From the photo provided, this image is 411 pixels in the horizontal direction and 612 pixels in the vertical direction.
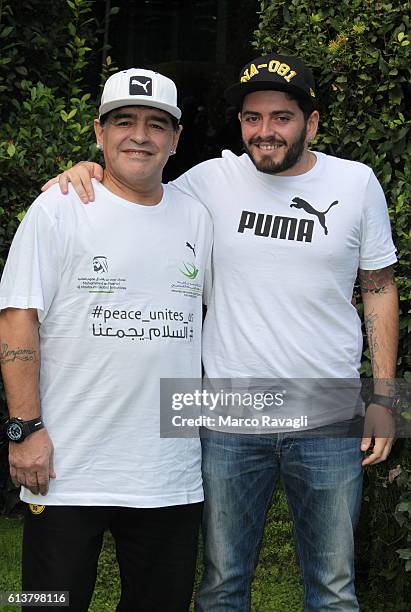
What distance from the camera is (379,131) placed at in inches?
180

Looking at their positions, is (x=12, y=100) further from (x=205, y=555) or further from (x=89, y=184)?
(x=205, y=555)

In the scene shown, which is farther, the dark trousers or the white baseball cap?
the white baseball cap

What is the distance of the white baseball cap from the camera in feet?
11.0

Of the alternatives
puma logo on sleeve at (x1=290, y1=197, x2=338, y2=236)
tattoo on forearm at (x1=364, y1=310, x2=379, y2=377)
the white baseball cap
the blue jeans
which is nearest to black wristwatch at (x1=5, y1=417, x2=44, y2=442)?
the blue jeans

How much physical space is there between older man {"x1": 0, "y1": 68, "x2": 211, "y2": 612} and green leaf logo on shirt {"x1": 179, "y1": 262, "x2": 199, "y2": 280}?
29mm

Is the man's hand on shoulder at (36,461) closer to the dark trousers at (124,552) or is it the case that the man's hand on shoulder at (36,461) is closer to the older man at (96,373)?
the older man at (96,373)

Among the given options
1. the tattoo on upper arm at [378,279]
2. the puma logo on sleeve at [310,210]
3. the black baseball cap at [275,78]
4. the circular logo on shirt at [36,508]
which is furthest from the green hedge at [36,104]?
the circular logo on shirt at [36,508]

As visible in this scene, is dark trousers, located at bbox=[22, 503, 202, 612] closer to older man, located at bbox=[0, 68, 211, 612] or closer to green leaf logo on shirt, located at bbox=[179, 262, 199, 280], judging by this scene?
older man, located at bbox=[0, 68, 211, 612]

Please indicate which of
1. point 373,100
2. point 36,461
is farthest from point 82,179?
point 373,100

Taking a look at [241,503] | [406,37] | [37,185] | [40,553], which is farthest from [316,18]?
[40,553]

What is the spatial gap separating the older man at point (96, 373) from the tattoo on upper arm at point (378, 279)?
82 centimetres

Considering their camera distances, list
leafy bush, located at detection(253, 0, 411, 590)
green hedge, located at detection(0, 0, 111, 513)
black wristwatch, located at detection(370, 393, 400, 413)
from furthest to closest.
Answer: green hedge, located at detection(0, 0, 111, 513)
leafy bush, located at detection(253, 0, 411, 590)
black wristwatch, located at detection(370, 393, 400, 413)

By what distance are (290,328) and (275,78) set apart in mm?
962

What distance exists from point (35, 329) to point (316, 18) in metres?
2.38
